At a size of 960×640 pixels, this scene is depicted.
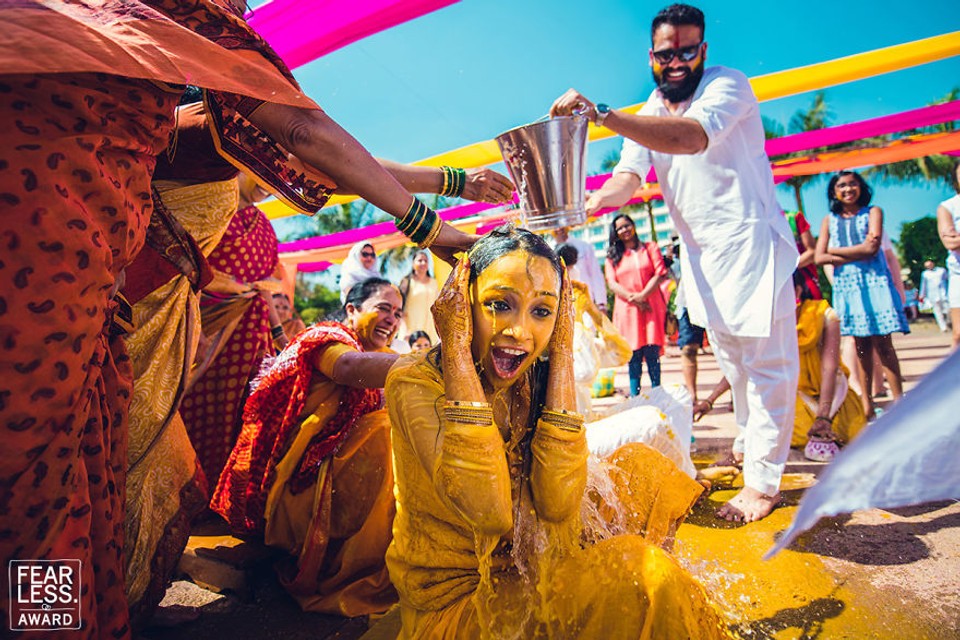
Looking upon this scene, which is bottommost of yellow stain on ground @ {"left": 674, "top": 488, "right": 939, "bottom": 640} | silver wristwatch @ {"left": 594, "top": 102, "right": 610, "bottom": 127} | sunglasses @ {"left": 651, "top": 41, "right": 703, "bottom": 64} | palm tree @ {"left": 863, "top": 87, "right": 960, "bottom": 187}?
yellow stain on ground @ {"left": 674, "top": 488, "right": 939, "bottom": 640}

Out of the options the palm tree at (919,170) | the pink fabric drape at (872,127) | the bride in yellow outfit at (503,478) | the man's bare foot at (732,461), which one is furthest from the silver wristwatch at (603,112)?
the palm tree at (919,170)

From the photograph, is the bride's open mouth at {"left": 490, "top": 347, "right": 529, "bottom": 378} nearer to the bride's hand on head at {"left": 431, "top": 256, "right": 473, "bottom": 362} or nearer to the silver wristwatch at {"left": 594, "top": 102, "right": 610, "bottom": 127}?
the bride's hand on head at {"left": 431, "top": 256, "right": 473, "bottom": 362}

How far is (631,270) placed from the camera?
5.98 metres

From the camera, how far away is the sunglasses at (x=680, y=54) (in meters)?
2.80

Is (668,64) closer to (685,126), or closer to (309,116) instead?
(685,126)

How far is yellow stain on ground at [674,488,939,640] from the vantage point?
172 cm

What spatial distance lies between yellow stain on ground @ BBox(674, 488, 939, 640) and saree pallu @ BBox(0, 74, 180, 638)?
191 centimetres

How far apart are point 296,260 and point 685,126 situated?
47.1ft

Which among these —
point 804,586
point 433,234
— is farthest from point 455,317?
point 804,586

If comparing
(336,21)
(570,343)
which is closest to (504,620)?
(570,343)

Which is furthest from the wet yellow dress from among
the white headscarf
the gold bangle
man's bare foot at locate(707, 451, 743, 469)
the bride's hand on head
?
the white headscarf

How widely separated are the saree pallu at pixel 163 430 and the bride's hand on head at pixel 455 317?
1246 millimetres

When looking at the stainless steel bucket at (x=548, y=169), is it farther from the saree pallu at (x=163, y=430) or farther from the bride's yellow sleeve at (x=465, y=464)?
the saree pallu at (x=163, y=430)

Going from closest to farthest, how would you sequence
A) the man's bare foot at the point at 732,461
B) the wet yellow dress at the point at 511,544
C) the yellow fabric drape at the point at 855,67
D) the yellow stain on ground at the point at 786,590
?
the wet yellow dress at the point at 511,544 < the yellow stain on ground at the point at 786,590 < the man's bare foot at the point at 732,461 < the yellow fabric drape at the point at 855,67
